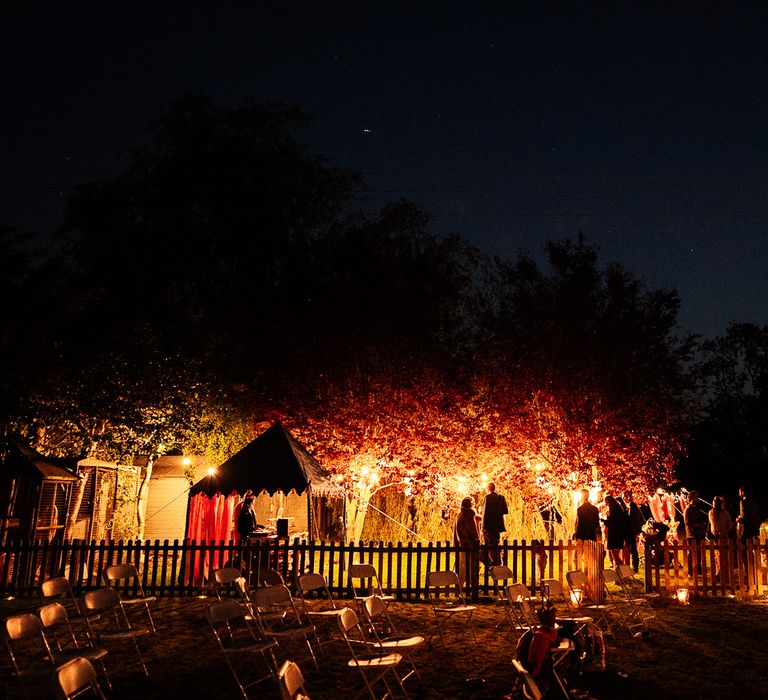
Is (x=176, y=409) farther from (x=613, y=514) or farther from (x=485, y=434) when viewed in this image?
(x=613, y=514)

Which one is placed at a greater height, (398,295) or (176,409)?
(398,295)

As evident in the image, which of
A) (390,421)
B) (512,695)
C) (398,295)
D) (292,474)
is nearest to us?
(512,695)

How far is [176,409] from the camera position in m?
16.9

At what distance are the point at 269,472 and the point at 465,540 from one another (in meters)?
3.56

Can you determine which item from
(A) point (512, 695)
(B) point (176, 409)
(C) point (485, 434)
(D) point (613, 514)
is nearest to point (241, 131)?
(B) point (176, 409)

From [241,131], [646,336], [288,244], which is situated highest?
[241,131]

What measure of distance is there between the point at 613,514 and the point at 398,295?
35.0ft

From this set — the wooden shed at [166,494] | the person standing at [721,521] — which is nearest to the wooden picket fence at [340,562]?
the person standing at [721,521]

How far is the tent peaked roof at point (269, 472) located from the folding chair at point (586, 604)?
466 centimetres

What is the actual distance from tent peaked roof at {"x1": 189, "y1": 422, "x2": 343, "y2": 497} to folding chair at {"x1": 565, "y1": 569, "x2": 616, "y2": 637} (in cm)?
466

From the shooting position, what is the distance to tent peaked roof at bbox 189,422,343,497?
12125mm

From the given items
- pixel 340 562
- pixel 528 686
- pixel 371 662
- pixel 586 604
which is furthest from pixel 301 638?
pixel 528 686

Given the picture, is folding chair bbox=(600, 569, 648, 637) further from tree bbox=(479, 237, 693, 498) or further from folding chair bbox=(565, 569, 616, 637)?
tree bbox=(479, 237, 693, 498)

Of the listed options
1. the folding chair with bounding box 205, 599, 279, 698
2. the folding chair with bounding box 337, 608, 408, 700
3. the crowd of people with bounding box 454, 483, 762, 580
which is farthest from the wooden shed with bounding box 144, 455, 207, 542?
the folding chair with bounding box 337, 608, 408, 700
